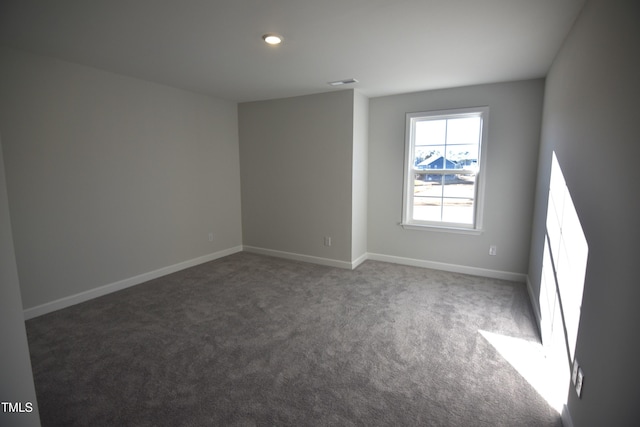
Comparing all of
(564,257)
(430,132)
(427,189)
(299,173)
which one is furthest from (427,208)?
(564,257)

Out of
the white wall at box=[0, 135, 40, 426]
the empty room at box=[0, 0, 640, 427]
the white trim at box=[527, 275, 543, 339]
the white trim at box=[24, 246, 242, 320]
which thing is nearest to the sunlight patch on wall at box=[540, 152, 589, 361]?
the empty room at box=[0, 0, 640, 427]

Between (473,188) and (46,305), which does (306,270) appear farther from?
(46,305)

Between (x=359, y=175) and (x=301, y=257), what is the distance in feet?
4.99

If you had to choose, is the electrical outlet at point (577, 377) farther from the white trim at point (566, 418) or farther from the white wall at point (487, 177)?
the white wall at point (487, 177)

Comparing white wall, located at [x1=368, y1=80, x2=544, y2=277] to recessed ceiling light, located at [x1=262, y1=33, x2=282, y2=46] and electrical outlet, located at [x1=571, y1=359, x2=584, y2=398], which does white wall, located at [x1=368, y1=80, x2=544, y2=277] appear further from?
electrical outlet, located at [x1=571, y1=359, x2=584, y2=398]

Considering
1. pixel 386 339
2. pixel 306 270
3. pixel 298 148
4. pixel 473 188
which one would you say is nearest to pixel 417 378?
pixel 386 339

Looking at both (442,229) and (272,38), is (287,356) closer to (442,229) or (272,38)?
(272,38)

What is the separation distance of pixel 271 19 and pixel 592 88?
1.99 metres

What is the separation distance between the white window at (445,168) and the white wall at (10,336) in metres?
4.05

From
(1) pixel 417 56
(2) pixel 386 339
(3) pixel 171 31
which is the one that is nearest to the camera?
(3) pixel 171 31

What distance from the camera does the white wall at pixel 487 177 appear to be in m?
3.67

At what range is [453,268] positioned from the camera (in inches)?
167

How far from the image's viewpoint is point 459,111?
395 centimetres

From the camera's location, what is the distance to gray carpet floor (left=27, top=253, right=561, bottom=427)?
1809 millimetres
